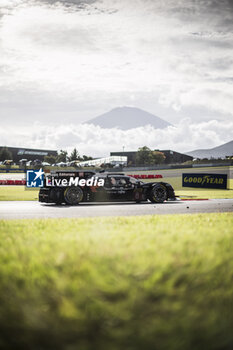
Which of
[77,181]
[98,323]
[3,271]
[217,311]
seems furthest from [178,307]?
[77,181]

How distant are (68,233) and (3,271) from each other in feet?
6.91

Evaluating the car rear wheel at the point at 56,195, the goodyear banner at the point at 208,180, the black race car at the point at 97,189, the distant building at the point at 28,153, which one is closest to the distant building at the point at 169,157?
the distant building at the point at 28,153

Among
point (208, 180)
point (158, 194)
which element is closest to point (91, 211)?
point (158, 194)

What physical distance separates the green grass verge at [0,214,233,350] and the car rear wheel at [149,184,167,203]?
10.9 m

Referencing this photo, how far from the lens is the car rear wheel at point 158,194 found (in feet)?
53.6

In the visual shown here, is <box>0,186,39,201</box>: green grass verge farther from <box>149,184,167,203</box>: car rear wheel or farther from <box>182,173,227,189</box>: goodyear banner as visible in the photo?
<box>182,173,227,189</box>: goodyear banner

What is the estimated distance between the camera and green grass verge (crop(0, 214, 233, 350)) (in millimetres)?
2719

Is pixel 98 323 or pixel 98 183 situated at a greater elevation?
pixel 98 183

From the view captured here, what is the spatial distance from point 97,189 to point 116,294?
40.7ft

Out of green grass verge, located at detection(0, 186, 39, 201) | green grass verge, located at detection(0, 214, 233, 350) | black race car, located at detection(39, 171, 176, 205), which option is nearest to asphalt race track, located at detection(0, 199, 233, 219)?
black race car, located at detection(39, 171, 176, 205)

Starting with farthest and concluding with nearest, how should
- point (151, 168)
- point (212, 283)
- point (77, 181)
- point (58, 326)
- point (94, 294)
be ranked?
point (151, 168), point (77, 181), point (212, 283), point (94, 294), point (58, 326)

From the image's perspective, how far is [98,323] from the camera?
113 inches

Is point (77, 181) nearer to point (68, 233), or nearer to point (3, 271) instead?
point (68, 233)

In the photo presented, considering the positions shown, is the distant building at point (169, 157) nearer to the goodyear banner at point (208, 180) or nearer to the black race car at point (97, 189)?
the goodyear banner at point (208, 180)
